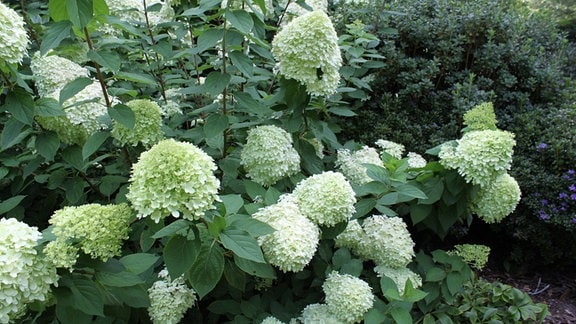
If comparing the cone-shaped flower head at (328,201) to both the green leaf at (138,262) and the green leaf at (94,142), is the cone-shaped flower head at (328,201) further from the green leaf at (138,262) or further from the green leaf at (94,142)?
the green leaf at (94,142)

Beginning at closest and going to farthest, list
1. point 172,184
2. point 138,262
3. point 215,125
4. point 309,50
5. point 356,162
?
point 172,184, point 138,262, point 309,50, point 215,125, point 356,162

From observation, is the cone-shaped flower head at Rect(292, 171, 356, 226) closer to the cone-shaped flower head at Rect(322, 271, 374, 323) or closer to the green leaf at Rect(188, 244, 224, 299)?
the cone-shaped flower head at Rect(322, 271, 374, 323)

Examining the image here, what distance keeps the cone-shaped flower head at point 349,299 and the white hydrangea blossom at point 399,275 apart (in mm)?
275

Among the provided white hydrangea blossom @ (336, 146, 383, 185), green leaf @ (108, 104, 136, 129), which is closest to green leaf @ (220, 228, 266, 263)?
green leaf @ (108, 104, 136, 129)

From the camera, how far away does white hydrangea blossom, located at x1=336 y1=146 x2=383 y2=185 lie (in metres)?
2.84

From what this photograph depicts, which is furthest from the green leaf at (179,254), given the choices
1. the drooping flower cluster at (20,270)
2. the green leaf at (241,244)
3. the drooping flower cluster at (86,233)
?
the drooping flower cluster at (20,270)

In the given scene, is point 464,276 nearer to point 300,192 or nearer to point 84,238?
point 300,192

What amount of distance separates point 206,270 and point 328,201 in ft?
2.08

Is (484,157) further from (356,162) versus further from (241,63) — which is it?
(241,63)

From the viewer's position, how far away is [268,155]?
2.40m

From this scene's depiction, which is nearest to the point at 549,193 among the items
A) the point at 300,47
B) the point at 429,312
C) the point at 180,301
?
the point at 429,312

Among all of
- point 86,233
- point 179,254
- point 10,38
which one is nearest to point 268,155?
point 179,254

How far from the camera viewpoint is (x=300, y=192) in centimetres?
216

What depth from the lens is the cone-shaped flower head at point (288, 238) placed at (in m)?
1.87
